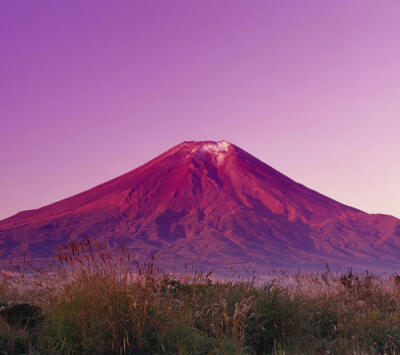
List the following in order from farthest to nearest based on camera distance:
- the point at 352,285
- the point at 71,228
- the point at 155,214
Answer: the point at 155,214 < the point at 71,228 < the point at 352,285

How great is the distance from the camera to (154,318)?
7.46 metres

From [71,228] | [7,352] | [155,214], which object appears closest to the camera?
[7,352]

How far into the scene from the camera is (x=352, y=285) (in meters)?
12.9

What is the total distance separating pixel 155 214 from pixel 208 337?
176 metres

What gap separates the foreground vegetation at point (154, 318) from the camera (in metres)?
7.13

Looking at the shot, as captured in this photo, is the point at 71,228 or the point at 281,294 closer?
the point at 281,294

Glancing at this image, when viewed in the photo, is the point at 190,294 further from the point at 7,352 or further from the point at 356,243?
the point at 356,243

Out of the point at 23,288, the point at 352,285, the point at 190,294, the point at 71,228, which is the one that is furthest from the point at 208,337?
the point at 71,228

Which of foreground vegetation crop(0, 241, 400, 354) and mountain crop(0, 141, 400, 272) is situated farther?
mountain crop(0, 141, 400, 272)

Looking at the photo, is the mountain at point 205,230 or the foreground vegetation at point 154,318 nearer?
the foreground vegetation at point 154,318

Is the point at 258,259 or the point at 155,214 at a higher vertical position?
the point at 155,214

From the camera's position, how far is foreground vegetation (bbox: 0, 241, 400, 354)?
23.4ft

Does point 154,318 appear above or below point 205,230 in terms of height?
below

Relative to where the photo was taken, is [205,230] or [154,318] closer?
[154,318]
